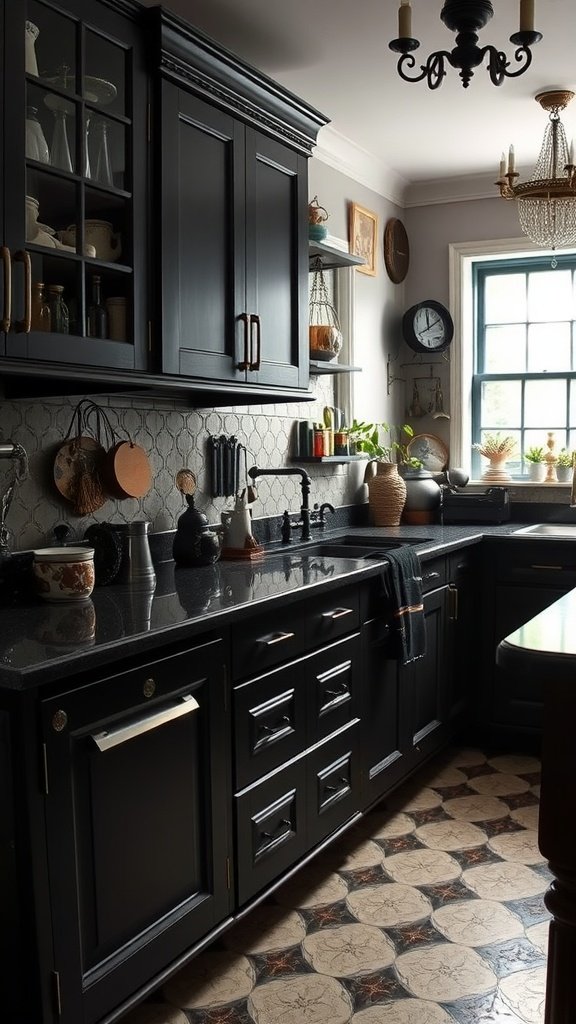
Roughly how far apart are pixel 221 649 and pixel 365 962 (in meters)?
0.94

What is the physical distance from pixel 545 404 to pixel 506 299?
63 cm

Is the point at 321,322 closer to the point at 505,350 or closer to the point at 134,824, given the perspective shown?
the point at 505,350

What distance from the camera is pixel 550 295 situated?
511cm

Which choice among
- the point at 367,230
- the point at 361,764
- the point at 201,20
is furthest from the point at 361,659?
the point at 367,230

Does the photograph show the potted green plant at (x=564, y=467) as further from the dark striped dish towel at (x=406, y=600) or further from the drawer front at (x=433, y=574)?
the dark striped dish towel at (x=406, y=600)

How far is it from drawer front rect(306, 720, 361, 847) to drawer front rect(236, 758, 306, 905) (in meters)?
0.07

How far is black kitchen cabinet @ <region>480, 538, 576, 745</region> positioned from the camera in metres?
4.12

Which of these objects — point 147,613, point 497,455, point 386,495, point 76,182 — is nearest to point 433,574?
point 386,495

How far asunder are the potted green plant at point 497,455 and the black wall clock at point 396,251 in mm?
1041

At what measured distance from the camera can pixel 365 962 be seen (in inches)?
96.6

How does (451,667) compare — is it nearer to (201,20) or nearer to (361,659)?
(361,659)

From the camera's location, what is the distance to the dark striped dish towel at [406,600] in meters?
3.24

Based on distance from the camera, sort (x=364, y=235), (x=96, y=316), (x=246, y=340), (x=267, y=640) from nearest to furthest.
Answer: (x=96, y=316)
(x=267, y=640)
(x=246, y=340)
(x=364, y=235)

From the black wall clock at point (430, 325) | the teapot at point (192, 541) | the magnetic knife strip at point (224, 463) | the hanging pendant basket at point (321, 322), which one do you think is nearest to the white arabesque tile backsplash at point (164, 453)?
the magnetic knife strip at point (224, 463)
